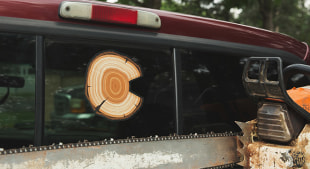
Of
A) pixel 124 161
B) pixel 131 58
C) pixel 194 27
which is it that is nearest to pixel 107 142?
pixel 124 161

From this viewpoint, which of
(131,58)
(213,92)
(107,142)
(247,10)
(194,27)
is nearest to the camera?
(107,142)

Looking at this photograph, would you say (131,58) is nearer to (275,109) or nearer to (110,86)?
(110,86)

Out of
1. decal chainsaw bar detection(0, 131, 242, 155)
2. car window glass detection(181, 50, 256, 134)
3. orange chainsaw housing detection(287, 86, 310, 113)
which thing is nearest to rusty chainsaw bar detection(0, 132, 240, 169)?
decal chainsaw bar detection(0, 131, 242, 155)

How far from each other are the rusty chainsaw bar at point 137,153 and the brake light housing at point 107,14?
646 millimetres

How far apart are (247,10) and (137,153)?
12.4 meters

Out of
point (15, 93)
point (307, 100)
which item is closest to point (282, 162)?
point (307, 100)

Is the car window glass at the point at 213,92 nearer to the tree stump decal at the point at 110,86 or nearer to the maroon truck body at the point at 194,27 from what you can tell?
the maroon truck body at the point at 194,27

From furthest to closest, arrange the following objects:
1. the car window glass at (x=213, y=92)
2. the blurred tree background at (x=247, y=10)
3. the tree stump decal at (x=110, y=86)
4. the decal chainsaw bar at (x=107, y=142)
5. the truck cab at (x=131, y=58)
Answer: the blurred tree background at (x=247, y=10) < the car window glass at (x=213, y=92) < the tree stump decal at (x=110, y=86) < the truck cab at (x=131, y=58) < the decal chainsaw bar at (x=107, y=142)

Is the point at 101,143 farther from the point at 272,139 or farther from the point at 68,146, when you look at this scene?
the point at 272,139

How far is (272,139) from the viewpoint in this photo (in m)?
1.72

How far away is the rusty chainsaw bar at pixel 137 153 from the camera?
1.50 meters

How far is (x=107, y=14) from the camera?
1.70 m

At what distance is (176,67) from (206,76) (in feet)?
1.14

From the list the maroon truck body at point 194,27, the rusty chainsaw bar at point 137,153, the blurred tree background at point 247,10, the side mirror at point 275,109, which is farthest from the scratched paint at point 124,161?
the blurred tree background at point 247,10
